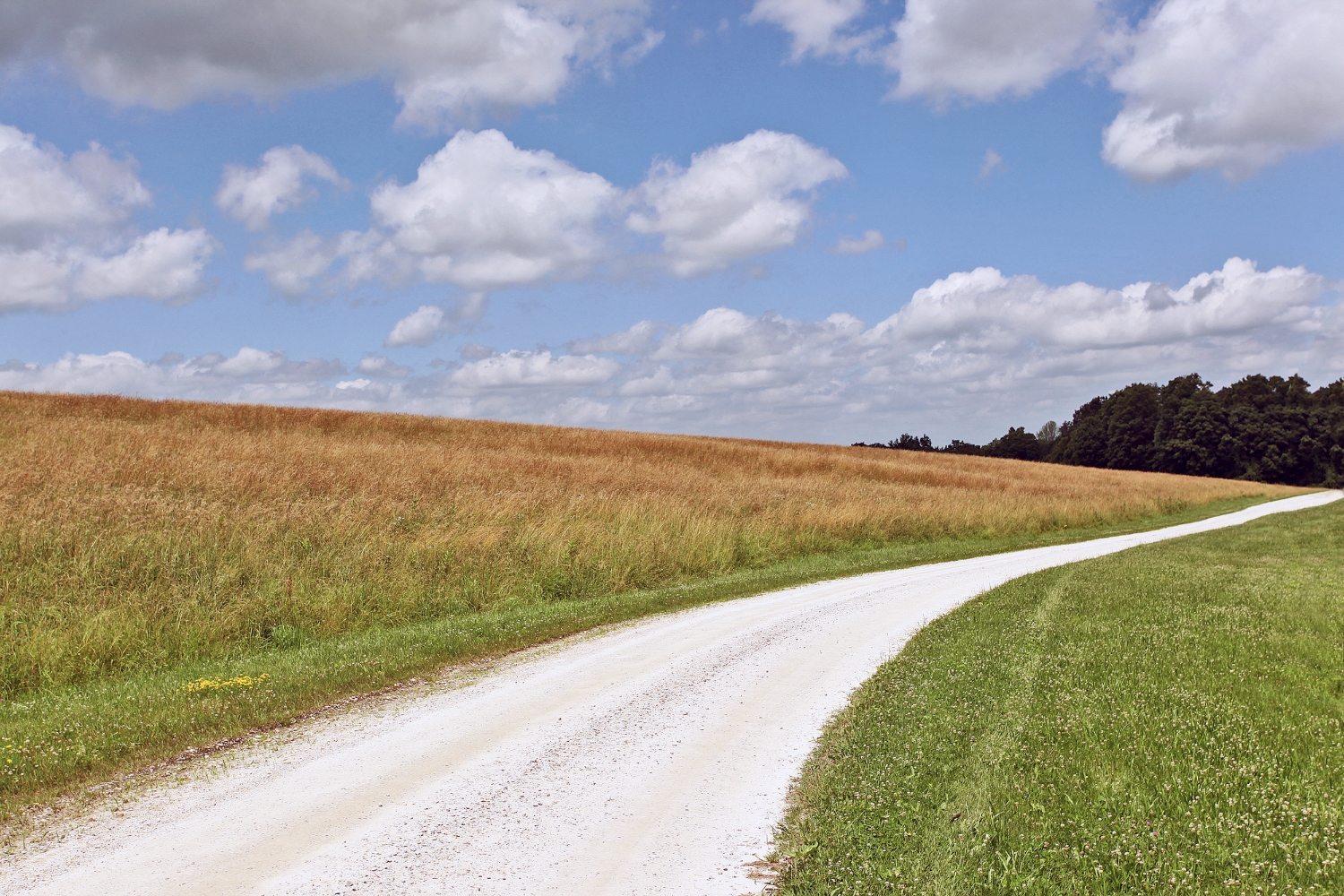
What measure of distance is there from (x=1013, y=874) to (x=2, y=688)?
11.3 m

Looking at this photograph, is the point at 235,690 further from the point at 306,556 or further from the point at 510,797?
the point at 306,556

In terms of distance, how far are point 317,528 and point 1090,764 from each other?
13.5 metres

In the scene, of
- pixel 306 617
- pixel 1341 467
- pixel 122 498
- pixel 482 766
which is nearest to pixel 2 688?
pixel 306 617

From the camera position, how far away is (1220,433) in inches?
3770

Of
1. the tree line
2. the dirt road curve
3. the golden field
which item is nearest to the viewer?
the dirt road curve

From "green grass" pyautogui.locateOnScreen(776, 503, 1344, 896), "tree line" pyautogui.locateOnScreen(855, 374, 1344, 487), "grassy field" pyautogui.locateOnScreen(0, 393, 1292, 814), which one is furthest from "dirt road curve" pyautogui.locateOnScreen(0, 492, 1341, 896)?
"tree line" pyautogui.locateOnScreen(855, 374, 1344, 487)

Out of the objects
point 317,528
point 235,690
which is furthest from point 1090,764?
point 317,528

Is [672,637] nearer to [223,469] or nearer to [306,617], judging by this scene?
[306,617]

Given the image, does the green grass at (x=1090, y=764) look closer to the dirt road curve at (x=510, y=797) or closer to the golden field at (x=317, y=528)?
the dirt road curve at (x=510, y=797)

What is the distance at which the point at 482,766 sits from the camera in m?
6.84

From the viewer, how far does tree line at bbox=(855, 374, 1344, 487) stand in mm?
95312

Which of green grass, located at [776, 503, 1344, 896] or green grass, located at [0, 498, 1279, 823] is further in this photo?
green grass, located at [0, 498, 1279, 823]

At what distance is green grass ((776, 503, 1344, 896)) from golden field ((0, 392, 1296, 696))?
8839 millimetres

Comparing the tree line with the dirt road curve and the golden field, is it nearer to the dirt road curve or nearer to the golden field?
the golden field
